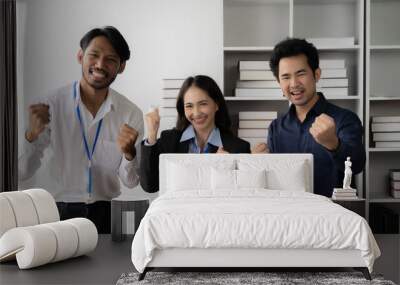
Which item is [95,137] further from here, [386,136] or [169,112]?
[386,136]

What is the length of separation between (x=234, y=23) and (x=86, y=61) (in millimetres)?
1534

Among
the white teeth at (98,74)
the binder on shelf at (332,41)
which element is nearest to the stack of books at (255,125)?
the binder on shelf at (332,41)

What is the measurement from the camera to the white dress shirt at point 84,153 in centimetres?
704

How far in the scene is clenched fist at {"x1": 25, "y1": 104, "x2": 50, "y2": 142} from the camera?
710cm

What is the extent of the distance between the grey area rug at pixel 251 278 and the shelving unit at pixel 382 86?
2.10 m

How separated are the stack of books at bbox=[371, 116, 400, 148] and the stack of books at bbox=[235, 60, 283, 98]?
3.36ft

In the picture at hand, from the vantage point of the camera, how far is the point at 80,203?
23.0ft

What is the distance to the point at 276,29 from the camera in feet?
22.8

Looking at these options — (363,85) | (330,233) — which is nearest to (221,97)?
(363,85)

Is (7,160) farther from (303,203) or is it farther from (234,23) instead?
(303,203)

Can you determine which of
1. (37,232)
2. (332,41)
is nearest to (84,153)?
(37,232)

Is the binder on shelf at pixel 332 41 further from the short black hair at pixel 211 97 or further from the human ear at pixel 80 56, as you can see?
the human ear at pixel 80 56

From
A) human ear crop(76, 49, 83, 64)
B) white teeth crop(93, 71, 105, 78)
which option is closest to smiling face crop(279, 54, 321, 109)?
white teeth crop(93, 71, 105, 78)

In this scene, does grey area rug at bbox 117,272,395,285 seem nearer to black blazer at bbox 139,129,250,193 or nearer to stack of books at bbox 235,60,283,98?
black blazer at bbox 139,129,250,193
